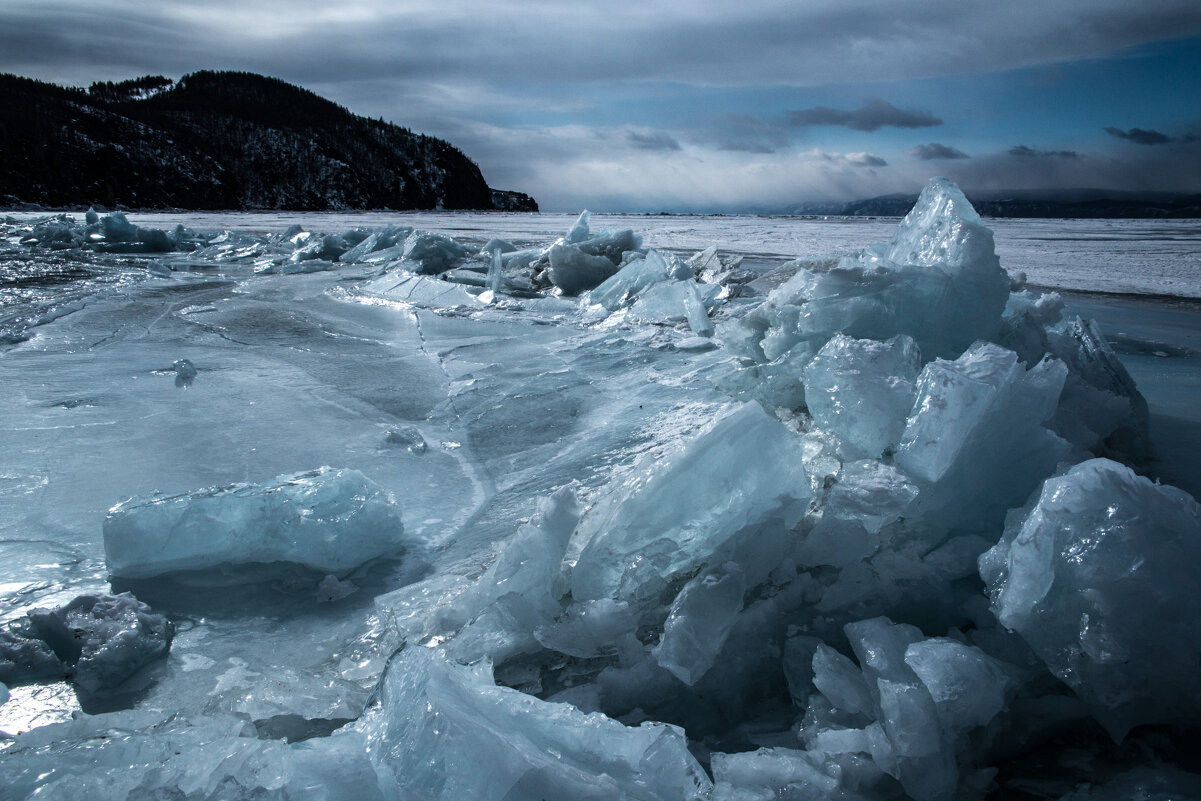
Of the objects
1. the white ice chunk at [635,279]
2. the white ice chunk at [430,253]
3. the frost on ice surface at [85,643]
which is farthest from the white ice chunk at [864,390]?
the white ice chunk at [430,253]

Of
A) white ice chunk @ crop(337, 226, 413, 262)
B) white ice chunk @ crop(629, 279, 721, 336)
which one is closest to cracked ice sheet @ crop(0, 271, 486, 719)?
white ice chunk @ crop(629, 279, 721, 336)

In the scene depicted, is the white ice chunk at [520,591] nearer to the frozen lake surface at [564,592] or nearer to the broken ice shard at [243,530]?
the frozen lake surface at [564,592]

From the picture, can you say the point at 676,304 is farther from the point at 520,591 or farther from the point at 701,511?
the point at 520,591

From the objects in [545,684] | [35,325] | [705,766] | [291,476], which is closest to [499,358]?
[291,476]

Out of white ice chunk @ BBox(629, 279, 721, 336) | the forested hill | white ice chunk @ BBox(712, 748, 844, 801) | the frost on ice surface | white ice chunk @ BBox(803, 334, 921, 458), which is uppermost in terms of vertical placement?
the forested hill

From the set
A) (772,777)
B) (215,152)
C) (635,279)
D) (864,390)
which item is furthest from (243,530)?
(215,152)

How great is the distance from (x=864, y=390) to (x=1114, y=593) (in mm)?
743

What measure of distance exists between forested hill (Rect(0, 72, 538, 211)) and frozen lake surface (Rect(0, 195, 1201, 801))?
4974 cm

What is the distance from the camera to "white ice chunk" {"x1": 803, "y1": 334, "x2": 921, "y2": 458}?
5.03ft

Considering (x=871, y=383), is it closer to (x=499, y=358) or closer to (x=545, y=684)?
(x=545, y=684)

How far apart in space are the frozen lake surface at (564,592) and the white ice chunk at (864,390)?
0.05 ft

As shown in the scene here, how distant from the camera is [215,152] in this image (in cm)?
5566

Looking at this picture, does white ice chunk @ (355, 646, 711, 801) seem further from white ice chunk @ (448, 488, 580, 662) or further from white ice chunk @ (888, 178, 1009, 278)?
white ice chunk @ (888, 178, 1009, 278)

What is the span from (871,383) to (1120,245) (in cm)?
862
